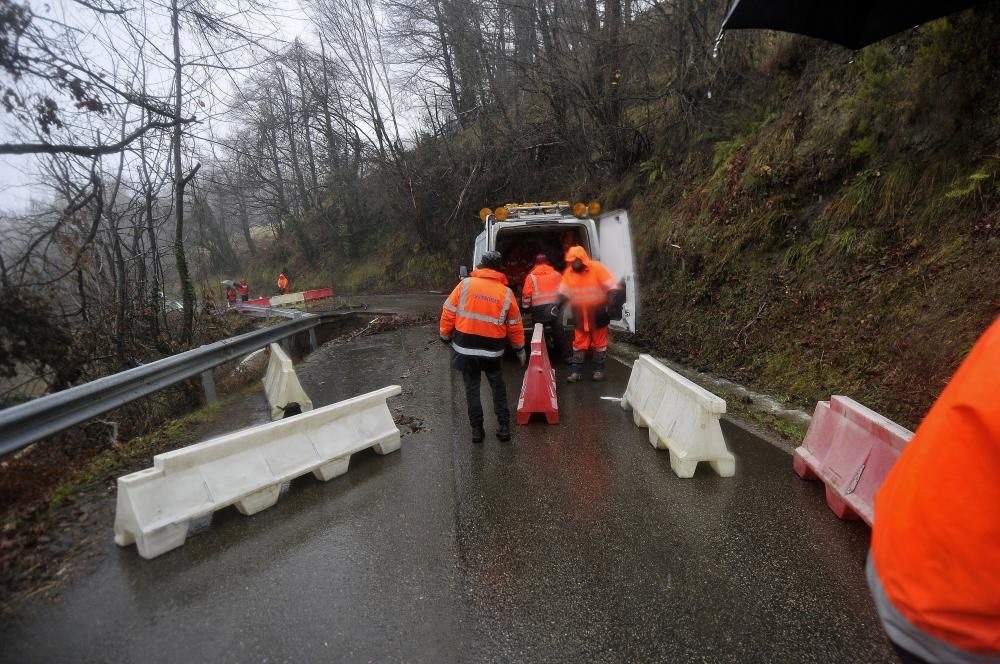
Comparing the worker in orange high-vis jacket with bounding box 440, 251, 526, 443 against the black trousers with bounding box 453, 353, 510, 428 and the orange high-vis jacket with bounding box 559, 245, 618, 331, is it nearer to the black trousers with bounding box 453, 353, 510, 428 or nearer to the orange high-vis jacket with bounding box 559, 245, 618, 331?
the black trousers with bounding box 453, 353, 510, 428

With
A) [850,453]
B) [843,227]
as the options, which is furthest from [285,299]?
[850,453]

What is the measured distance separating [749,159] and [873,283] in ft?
12.3

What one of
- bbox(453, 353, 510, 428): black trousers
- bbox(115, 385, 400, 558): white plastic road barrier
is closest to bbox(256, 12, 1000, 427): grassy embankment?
bbox(453, 353, 510, 428): black trousers

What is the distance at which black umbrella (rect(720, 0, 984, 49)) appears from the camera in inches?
194

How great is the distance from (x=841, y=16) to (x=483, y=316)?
5007 mm

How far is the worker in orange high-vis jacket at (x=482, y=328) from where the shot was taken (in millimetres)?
4531

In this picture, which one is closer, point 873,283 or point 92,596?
point 92,596

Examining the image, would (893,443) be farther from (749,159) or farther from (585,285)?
(749,159)

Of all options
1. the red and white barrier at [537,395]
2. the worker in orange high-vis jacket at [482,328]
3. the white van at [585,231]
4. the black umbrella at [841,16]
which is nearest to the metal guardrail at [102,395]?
the worker in orange high-vis jacket at [482,328]

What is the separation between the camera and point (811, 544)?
2971 mm

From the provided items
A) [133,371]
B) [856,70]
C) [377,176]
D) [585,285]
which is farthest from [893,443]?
[377,176]

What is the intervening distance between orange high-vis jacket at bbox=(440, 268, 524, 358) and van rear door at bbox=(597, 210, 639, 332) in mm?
3166

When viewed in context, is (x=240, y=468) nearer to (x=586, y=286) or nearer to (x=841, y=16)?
(x=586, y=286)

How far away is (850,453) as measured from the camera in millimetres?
3229
